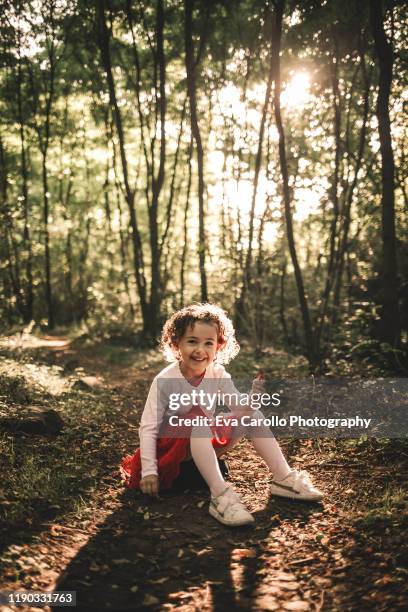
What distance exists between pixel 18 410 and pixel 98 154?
1092 cm

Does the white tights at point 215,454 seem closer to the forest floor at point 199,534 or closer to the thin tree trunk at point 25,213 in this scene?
the forest floor at point 199,534

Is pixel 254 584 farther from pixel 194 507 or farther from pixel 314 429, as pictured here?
pixel 314 429

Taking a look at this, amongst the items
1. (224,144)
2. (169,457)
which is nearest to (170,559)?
(169,457)

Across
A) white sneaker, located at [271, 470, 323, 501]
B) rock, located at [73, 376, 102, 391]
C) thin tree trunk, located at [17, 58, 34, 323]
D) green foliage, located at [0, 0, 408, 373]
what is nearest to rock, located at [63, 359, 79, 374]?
rock, located at [73, 376, 102, 391]

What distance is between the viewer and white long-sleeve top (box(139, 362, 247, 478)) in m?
2.96

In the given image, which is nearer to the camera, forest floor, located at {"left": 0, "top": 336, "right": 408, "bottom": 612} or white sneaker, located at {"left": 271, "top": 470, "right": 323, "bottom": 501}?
forest floor, located at {"left": 0, "top": 336, "right": 408, "bottom": 612}

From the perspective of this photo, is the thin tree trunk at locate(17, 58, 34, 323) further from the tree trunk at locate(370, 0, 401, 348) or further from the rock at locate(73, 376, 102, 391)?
the tree trunk at locate(370, 0, 401, 348)

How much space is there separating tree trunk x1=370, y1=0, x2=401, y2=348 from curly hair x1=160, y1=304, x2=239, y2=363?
A: 2.65m

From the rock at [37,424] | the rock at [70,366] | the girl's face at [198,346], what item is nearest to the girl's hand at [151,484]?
the girl's face at [198,346]

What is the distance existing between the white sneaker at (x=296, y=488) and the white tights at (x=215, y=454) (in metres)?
0.04

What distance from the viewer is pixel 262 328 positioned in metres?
9.32

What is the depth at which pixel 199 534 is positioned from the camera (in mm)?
2715

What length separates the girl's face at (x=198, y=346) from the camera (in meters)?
3.14

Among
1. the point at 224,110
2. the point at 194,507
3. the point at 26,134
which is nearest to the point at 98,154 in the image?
the point at 26,134
